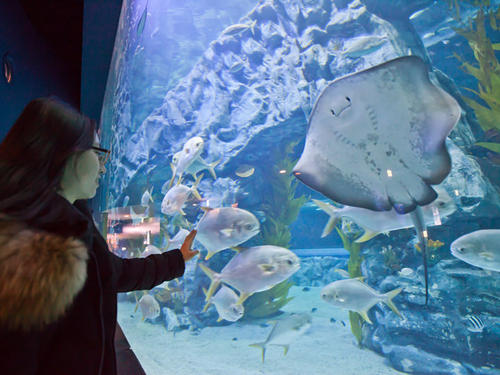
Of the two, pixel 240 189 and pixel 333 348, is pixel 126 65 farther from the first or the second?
pixel 333 348

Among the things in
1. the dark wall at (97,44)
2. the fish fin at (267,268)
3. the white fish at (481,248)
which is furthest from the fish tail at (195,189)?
the dark wall at (97,44)

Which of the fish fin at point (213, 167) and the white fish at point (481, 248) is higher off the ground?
the fish fin at point (213, 167)

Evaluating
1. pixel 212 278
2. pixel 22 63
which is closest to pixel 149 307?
pixel 212 278

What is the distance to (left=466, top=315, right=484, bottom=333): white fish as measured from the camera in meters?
1.58

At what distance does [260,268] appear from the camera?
2055 mm

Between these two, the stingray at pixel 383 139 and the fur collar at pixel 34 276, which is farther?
the stingray at pixel 383 139

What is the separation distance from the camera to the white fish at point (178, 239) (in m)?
3.31

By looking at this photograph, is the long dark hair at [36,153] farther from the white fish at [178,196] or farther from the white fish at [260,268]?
the white fish at [178,196]

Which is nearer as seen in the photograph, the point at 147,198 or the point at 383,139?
the point at 383,139

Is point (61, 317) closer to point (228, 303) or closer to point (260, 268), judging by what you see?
point (260, 268)

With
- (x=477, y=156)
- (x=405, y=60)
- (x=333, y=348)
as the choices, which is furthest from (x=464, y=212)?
(x=333, y=348)

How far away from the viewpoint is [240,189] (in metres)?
2.57

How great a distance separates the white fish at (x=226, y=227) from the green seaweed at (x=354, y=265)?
2.12ft

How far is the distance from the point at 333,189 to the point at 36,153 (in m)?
1.34
